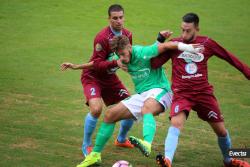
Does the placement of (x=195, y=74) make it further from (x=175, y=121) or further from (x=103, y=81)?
(x=103, y=81)

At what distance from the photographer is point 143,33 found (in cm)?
1938

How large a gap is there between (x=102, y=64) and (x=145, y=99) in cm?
113

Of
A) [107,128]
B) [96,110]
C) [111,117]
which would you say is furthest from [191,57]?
[96,110]

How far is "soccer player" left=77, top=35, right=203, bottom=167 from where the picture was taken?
8.84 meters

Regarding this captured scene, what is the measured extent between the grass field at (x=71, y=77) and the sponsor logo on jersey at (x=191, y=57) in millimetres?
1709

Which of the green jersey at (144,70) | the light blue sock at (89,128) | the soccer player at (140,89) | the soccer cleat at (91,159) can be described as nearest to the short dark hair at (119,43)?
the soccer player at (140,89)

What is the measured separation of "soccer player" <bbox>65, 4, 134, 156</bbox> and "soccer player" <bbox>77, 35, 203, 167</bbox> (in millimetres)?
393

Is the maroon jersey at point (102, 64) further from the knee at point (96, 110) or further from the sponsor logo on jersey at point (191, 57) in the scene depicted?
the sponsor logo on jersey at point (191, 57)

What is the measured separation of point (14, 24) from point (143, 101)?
38.3 ft

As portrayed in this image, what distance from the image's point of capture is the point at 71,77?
15078 mm

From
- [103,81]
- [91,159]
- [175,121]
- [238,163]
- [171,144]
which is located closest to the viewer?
[171,144]

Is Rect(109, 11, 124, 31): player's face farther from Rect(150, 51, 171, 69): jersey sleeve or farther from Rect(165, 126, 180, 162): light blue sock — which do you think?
Rect(165, 126, 180, 162): light blue sock

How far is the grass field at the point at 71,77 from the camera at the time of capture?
32.8ft

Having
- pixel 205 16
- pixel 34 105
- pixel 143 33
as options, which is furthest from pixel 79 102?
pixel 205 16
